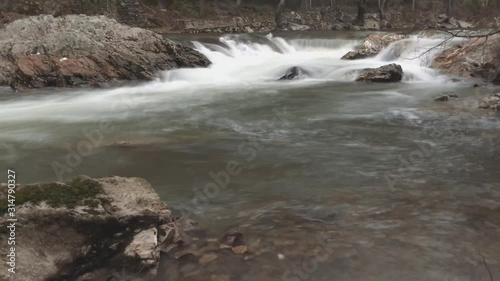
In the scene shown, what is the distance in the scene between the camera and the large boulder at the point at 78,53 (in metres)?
16.7

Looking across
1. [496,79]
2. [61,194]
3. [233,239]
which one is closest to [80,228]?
[61,194]

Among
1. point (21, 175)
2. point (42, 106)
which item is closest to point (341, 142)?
point (21, 175)

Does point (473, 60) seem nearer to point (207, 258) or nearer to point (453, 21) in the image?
point (207, 258)

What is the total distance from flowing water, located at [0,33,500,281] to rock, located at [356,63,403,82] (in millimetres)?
783

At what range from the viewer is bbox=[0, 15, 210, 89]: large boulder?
656 inches

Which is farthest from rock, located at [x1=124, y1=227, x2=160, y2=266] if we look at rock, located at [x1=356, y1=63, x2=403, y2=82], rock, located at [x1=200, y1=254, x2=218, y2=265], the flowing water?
rock, located at [x1=356, y1=63, x2=403, y2=82]

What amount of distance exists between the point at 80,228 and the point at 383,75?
14.2 m

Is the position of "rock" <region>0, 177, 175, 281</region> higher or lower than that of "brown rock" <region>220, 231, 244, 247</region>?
A: higher

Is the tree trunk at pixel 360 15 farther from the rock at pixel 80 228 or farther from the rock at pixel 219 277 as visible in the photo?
the rock at pixel 219 277

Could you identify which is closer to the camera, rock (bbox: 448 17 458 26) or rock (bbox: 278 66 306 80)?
rock (bbox: 278 66 306 80)

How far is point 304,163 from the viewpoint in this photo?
7254 millimetres

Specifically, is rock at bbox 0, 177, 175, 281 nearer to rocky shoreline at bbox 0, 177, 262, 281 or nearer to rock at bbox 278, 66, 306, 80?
rocky shoreline at bbox 0, 177, 262, 281

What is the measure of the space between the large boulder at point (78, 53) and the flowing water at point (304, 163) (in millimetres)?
1132

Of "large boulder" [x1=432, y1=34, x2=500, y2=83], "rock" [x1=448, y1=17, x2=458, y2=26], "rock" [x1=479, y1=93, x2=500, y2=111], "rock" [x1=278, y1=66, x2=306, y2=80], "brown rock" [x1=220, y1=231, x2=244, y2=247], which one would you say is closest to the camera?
"brown rock" [x1=220, y1=231, x2=244, y2=247]
